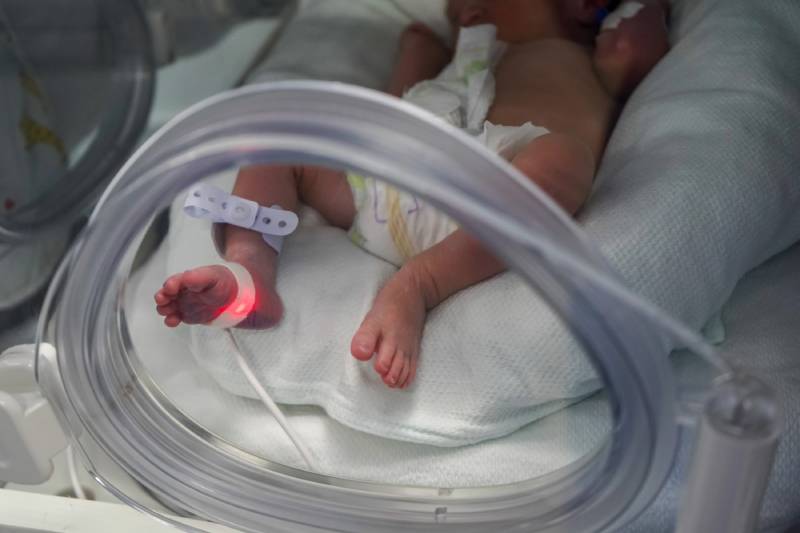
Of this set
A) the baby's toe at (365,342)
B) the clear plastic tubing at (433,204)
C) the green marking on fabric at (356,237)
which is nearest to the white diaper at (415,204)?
the green marking on fabric at (356,237)

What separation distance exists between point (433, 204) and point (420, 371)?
13.1 inches

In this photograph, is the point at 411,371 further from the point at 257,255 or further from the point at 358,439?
the point at 257,255

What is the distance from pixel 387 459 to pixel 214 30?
0.89m

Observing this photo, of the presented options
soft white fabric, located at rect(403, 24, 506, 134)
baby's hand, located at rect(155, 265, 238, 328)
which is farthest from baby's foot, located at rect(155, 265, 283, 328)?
soft white fabric, located at rect(403, 24, 506, 134)

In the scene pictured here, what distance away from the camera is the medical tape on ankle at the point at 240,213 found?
2.81 feet

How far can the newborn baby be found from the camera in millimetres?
827

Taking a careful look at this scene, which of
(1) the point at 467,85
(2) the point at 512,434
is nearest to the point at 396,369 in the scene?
(2) the point at 512,434

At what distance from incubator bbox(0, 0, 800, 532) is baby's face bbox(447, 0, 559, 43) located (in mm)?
355

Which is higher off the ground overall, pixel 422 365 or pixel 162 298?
pixel 162 298

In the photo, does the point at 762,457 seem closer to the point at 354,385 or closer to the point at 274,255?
the point at 354,385

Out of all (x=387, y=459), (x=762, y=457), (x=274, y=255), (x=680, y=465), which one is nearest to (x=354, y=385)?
(x=387, y=459)

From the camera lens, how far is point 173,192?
2.02ft

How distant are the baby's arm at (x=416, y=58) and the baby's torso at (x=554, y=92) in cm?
11

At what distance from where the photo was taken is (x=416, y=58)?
1.30 meters
